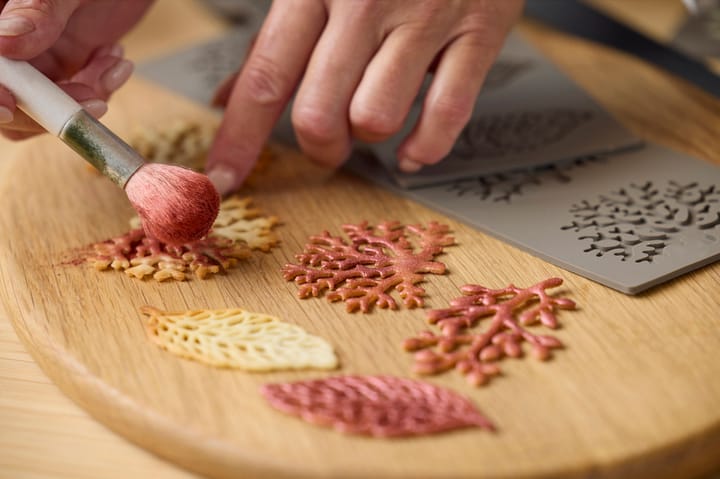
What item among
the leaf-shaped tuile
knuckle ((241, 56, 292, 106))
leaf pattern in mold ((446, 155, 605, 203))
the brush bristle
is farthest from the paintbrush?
leaf pattern in mold ((446, 155, 605, 203))

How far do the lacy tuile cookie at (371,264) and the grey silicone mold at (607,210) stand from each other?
0.07 meters

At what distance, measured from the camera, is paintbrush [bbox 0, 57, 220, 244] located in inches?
32.8

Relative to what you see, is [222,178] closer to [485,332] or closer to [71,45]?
[71,45]

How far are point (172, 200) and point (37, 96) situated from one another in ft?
0.55

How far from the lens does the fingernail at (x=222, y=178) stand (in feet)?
3.48

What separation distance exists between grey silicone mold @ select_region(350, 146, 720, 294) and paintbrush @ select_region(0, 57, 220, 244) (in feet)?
0.97

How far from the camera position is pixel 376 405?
711 mm

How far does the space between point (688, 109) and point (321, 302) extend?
0.67m

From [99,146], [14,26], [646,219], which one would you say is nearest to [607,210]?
[646,219]

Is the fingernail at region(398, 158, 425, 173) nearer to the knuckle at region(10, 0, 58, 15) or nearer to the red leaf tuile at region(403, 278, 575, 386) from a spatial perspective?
the red leaf tuile at region(403, 278, 575, 386)

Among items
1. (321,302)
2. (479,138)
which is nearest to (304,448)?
(321,302)

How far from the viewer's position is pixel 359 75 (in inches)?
39.2

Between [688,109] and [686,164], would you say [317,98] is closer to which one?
[686,164]

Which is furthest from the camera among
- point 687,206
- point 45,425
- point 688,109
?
point 688,109
